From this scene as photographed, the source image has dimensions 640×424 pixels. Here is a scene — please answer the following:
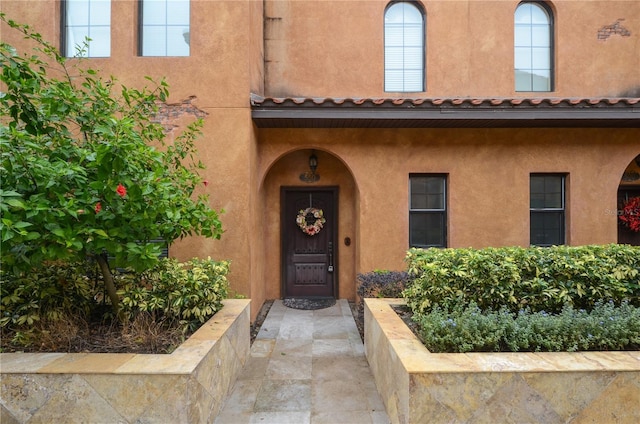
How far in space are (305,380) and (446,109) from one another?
4604 millimetres

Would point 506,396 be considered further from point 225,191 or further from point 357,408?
point 225,191

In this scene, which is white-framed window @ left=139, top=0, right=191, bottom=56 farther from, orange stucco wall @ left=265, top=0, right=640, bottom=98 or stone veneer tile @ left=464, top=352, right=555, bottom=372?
stone veneer tile @ left=464, top=352, right=555, bottom=372

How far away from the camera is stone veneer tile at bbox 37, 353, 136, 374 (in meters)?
2.57

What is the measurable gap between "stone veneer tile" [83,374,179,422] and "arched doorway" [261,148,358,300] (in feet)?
14.2

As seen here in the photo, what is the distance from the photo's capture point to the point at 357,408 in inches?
128

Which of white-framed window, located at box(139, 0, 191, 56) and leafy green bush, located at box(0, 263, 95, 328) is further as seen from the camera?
white-framed window, located at box(139, 0, 191, 56)

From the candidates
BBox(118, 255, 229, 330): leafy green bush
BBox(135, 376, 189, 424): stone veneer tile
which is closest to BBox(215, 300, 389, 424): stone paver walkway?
BBox(135, 376, 189, 424): stone veneer tile

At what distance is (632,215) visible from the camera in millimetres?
6668

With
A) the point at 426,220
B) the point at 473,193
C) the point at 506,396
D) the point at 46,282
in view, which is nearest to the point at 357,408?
the point at 506,396

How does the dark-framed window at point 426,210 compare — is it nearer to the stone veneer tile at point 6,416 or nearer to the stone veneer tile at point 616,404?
the stone veneer tile at point 616,404

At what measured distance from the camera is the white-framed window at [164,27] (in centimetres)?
546

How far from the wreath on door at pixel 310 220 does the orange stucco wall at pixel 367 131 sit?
45 centimetres

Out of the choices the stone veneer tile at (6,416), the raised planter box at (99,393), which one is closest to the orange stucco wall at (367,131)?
the raised planter box at (99,393)

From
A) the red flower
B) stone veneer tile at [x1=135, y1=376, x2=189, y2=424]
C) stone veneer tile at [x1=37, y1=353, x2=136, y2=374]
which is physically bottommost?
stone veneer tile at [x1=135, y1=376, x2=189, y2=424]
